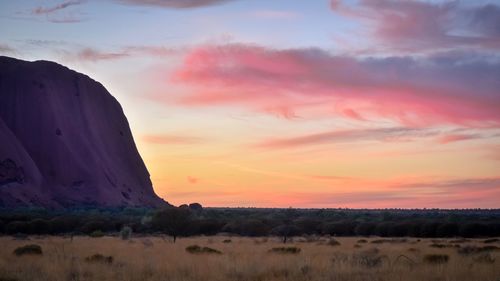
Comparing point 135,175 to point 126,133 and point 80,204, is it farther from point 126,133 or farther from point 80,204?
point 80,204

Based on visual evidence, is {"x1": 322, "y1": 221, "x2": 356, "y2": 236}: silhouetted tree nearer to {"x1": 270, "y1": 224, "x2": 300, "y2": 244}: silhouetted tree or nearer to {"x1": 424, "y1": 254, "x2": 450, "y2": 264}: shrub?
{"x1": 270, "y1": 224, "x2": 300, "y2": 244}: silhouetted tree

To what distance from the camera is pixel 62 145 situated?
86125 millimetres

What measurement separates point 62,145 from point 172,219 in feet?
163

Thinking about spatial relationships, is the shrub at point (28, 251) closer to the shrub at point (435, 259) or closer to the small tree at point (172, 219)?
the shrub at point (435, 259)

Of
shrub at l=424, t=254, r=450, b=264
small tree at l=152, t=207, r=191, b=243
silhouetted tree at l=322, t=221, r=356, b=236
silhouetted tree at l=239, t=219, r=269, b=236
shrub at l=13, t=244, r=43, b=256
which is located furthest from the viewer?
silhouetted tree at l=322, t=221, r=356, b=236

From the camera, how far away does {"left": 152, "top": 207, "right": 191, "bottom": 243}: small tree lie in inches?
1625

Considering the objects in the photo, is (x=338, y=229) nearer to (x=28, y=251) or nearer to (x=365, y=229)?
(x=365, y=229)

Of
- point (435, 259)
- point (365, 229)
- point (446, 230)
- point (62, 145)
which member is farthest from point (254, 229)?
point (62, 145)

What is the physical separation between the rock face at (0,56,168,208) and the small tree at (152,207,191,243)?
3661 centimetres

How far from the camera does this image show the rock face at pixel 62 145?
7719 centimetres

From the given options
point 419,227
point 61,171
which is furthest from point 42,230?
point 61,171

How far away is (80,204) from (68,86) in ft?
79.5

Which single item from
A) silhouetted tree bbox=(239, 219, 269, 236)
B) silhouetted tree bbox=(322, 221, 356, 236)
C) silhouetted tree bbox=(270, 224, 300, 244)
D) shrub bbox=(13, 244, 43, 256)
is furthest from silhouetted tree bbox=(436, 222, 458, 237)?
shrub bbox=(13, 244, 43, 256)

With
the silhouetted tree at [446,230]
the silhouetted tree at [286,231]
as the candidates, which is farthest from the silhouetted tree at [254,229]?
the silhouetted tree at [446,230]
